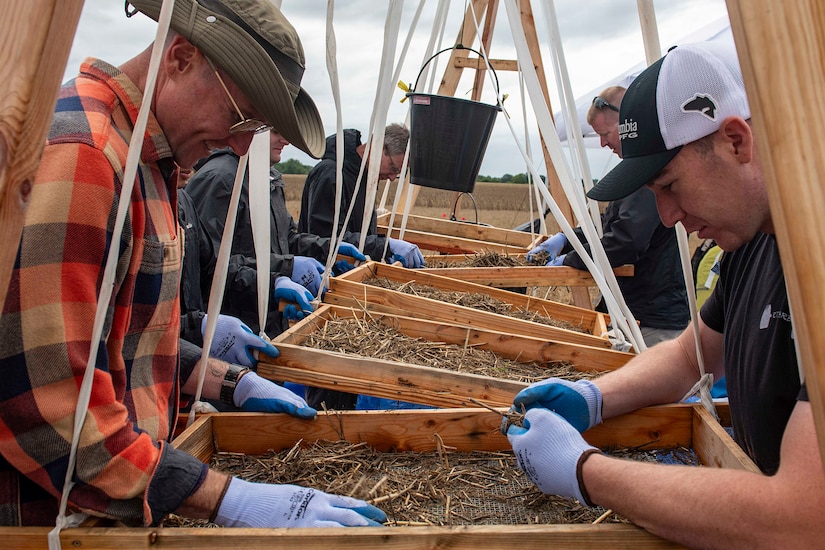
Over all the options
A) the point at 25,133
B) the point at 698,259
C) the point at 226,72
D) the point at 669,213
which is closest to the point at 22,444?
the point at 25,133

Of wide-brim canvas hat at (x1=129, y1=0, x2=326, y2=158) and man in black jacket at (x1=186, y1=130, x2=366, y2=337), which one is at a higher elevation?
wide-brim canvas hat at (x1=129, y1=0, x2=326, y2=158)

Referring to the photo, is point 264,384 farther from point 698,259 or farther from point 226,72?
point 698,259

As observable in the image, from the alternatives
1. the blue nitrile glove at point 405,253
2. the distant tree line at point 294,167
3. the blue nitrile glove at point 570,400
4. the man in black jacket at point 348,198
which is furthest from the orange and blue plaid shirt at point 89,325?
the distant tree line at point 294,167

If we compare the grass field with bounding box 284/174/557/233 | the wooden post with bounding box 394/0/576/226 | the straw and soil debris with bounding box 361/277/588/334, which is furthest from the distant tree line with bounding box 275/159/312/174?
the straw and soil debris with bounding box 361/277/588/334

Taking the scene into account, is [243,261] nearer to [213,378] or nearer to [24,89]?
[213,378]

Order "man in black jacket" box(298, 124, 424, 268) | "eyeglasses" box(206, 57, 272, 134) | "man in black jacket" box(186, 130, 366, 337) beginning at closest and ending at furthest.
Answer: "eyeglasses" box(206, 57, 272, 134) → "man in black jacket" box(186, 130, 366, 337) → "man in black jacket" box(298, 124, 424, 268)

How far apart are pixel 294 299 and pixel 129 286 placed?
192 cm

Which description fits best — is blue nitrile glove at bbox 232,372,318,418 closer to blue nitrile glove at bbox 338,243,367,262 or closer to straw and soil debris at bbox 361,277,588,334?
straw and soil debris at bbox 361,277,588,334

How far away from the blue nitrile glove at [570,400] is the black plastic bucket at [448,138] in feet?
8.78

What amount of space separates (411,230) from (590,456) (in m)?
5.27

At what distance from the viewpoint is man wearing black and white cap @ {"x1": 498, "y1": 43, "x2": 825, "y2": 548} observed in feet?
3.96

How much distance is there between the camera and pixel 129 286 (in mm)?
1346

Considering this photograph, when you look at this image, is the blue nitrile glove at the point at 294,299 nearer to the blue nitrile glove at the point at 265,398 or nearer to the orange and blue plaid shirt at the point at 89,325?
the blue nitrile glove at the point at 265,398

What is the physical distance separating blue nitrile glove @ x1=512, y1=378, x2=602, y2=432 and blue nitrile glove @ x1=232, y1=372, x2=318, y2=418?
2.18 ft
